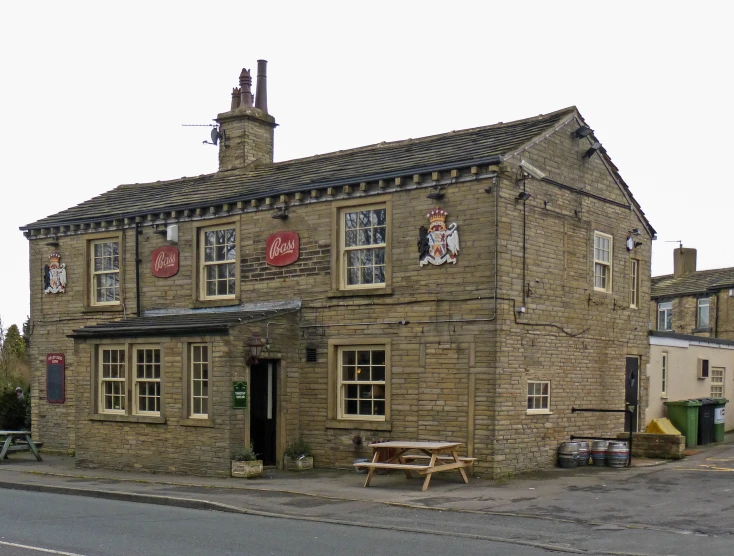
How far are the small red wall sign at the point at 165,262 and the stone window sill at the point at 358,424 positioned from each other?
224 inches

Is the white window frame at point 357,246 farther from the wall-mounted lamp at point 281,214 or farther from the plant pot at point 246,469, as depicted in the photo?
the plant pot at point 246,469

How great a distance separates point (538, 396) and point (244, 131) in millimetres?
10967

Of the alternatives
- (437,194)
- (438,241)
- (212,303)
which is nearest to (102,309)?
(212,303)

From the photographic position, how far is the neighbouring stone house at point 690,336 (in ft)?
75.9

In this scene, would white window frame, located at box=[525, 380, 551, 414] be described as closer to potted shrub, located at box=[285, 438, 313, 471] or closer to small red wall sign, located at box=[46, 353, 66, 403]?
potted shrub, located at box=[285, 438, 313, 471]

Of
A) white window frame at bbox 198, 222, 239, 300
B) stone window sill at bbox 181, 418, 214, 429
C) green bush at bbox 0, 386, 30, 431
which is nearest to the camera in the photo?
stone window sill at bbox 181, 418, 214, 429

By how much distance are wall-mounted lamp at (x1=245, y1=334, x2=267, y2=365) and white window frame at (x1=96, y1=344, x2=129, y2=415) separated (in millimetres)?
3276

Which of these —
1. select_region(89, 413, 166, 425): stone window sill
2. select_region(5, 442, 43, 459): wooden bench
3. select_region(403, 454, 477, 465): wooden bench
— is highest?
select_region(89, 413, 166, 425): stone window sill

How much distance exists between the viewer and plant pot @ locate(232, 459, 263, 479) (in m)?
17.7

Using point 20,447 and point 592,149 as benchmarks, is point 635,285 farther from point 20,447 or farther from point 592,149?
point 20,447

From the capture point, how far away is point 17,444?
2323 centimetres

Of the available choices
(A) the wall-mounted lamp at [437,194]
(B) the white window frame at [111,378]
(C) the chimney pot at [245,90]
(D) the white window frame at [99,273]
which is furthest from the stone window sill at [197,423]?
(C) the chimney pot at [245,90]

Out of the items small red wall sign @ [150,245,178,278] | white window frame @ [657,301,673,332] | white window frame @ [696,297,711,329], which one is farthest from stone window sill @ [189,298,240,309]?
white window frame @ [657,301,673,332]

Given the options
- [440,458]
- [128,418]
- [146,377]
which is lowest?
[440,458]
